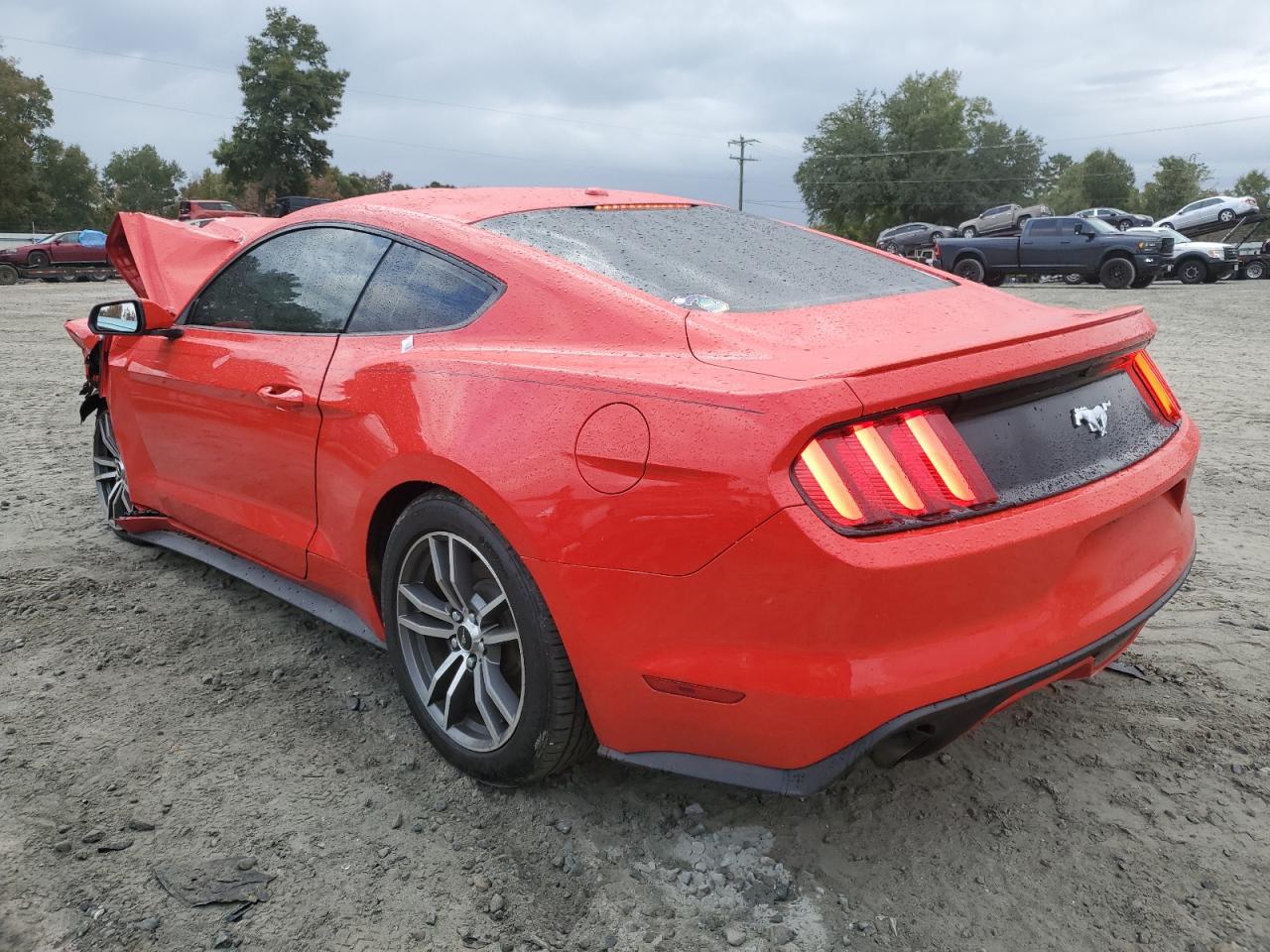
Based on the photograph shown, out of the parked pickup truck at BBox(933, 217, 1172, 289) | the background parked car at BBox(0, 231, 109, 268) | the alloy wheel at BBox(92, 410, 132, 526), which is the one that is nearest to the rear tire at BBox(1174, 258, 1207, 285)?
the parked pickup truck at BBox(933, 217, 1172, 289)

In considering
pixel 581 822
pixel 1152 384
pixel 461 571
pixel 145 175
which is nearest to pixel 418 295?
pixel 461 571

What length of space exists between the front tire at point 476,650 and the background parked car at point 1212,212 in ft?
122

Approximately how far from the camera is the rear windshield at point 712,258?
2.51m

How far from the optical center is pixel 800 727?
1.93m

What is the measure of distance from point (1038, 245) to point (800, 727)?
23236mm

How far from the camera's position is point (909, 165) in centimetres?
7581

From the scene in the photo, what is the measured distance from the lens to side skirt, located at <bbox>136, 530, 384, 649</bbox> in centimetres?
299

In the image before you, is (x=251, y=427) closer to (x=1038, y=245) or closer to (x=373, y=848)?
(x=373, y=848)

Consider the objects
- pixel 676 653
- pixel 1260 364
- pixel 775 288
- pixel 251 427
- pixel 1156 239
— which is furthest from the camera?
pixel 1156 239

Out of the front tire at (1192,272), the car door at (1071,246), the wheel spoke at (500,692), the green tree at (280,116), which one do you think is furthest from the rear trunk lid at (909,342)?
the green tree at (280,116)

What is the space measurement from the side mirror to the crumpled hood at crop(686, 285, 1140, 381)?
2364 mm

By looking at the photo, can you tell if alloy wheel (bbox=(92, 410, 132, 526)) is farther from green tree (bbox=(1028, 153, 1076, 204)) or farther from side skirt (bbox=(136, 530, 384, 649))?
→ green tree (bbox=(1028, 153, 1076, 204))

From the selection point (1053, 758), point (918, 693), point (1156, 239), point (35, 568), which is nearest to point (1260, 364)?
point (1053, 758)

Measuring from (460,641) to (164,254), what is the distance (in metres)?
2.66
